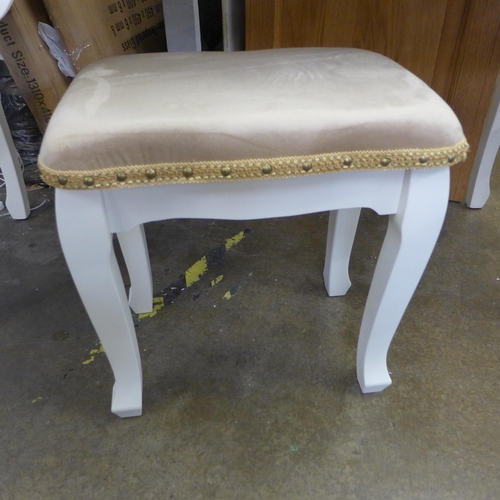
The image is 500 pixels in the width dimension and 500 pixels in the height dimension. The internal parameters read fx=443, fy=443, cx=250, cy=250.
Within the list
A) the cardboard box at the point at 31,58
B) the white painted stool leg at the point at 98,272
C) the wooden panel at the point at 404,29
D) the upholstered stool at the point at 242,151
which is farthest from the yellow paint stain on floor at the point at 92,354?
the wooden panel at the point at 404,29

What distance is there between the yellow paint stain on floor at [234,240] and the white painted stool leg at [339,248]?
0.82 feet

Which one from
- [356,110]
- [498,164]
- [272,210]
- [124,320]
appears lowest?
[498,164]

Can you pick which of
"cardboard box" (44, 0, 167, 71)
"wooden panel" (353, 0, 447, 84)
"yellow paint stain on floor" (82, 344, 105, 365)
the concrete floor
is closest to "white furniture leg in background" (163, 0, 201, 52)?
"cardboard box" (44, 0, 167, 71)

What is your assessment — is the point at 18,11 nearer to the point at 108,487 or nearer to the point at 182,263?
the point at 182,263

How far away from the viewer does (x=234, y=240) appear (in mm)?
1080

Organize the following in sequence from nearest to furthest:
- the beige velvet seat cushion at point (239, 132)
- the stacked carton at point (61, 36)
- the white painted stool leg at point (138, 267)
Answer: the beige velvet seat cushion at point (239, 132)
the white painted stool leg at point (138, 267)
the stacked carton at point (61, 36)

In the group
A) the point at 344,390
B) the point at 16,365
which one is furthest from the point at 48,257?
the point at 344,390

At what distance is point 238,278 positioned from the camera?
3.16 ft

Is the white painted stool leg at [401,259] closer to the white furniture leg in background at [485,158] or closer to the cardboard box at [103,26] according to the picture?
the white furniture leg in background at [485,158]

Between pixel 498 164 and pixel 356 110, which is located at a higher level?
pixel 356 110

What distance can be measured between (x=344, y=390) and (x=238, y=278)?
0.34 metres

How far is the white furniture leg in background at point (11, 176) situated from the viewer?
3.39 ft

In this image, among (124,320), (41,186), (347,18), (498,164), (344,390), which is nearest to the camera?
(124,320)

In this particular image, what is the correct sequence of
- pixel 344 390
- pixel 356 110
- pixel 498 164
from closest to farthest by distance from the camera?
1. pixel 356 110
2. pixel 344 390
3. pixel 498 164
